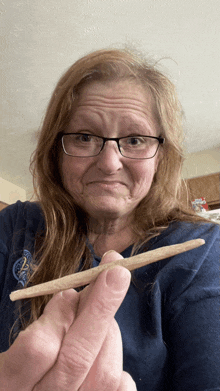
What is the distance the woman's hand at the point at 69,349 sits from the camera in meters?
0.21

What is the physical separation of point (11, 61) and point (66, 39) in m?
0.24

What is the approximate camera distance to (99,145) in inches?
17.3

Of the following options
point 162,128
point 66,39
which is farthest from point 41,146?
point 66,39

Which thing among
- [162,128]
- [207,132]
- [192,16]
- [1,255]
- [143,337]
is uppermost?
[192,16]

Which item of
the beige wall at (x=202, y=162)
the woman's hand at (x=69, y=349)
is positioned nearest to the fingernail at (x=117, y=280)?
the woman's hand at (x=69, y=349)

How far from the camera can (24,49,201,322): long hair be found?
0.44m

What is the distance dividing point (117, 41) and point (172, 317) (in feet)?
2.47

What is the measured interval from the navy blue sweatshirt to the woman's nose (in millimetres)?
123

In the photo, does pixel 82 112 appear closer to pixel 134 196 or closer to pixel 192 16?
pixel 134 196

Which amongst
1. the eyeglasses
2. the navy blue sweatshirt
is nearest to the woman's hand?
the navy blue sweatshirt

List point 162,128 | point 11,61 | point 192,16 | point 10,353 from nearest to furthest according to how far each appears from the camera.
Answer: point 10,353, point 162,128, point 192,16, point 11,61

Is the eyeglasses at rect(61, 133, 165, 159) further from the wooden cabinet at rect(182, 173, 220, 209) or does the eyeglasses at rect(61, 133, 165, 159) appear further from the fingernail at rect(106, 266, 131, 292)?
the wooden cabinet at rect(182, 173, 220, 209)

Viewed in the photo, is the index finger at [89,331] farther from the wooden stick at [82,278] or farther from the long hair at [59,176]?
the long hair at [59,176]

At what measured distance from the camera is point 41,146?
495 millimetres
